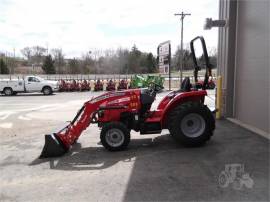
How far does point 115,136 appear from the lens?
796 cm

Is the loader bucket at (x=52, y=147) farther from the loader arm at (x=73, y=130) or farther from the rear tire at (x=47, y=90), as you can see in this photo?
the rear tire at (x=47, y=90)

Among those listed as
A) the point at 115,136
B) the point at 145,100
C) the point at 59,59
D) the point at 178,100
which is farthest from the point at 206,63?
the point at 59,59

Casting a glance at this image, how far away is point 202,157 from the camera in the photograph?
279 inches

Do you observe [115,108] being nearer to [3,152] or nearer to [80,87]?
[3,152]

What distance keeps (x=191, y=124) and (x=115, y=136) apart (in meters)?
1.60

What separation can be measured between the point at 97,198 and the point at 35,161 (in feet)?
8.81

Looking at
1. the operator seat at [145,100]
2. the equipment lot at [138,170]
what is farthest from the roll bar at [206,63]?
the equipment lot at [138,170]

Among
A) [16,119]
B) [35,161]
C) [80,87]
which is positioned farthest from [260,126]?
[80,87]

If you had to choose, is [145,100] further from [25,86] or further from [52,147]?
[25,86]

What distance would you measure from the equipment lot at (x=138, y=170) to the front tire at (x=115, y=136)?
18cm

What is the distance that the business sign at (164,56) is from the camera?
96.6 feet

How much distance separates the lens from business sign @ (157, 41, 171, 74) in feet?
96.6

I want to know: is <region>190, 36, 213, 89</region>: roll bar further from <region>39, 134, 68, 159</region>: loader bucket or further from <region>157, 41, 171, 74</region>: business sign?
<region>157, 41, 171, 74</region>: business sign

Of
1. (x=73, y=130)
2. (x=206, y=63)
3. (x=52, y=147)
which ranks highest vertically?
(x=206, y=63)
